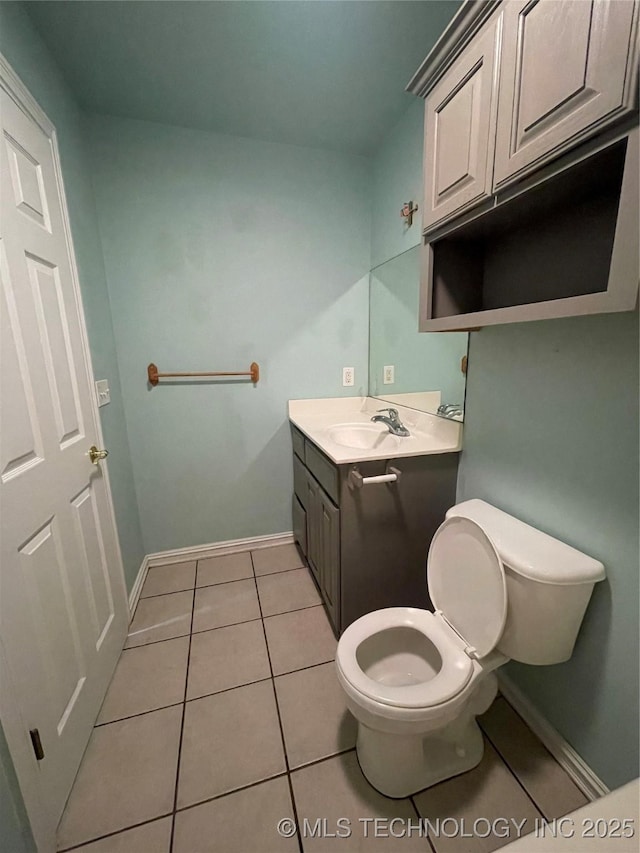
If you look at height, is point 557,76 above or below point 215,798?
above

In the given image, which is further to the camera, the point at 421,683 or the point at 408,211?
the point at 408,211

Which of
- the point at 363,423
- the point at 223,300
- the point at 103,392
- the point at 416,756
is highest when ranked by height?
the point at 223,300

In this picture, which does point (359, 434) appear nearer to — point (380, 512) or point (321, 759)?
point (380, 512)

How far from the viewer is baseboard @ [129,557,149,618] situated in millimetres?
1773

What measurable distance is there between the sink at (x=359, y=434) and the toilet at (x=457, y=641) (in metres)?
0.64

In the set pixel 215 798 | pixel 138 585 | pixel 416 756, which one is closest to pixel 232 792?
pixel 215 798

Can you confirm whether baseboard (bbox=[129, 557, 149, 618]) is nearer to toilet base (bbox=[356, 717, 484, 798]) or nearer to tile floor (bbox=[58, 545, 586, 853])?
tile floor (bbox=[58, 545, 586, 853])

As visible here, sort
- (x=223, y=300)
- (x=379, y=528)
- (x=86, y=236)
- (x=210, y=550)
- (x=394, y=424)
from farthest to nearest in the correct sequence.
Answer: (x=210, y=550) < (x=223, y=300) < (x=394, y=424) < (x=86, y=236) < (x=379, y=528)

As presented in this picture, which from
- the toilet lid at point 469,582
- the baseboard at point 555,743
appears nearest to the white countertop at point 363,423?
the toilet lid at point 469,582

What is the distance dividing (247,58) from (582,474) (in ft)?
6.40

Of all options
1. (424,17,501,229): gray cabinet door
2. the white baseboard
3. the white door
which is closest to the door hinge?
the white door

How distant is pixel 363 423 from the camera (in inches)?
75.0

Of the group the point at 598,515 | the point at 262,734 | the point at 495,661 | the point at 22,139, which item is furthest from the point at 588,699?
the point at 22,139

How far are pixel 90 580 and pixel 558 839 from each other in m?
1.44
